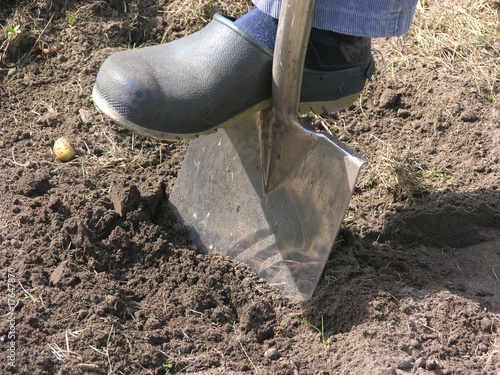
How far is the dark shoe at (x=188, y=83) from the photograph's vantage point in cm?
161

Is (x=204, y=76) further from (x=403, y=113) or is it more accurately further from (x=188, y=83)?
(x=403, y=113)

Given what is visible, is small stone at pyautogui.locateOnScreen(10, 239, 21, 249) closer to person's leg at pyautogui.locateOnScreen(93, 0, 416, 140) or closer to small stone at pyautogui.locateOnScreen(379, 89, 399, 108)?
person's leg at pyautogui.locateOnScreen(93, 0, 416, 140)

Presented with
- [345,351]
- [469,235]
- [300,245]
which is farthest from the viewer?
[469,235]

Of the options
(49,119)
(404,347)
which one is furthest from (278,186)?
(49,119)

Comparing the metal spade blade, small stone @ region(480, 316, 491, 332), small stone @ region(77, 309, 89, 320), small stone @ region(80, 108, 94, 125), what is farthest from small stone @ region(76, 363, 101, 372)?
small stone @ region(80, 108, 94, 125)

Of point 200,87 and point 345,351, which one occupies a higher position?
point 200,87

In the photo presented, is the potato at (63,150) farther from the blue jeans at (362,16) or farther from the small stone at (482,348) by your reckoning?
the small stone at (482,348)

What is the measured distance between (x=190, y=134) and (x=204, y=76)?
7.7 inches

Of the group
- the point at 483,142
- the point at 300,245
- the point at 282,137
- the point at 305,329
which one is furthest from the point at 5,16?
the point at 483,142

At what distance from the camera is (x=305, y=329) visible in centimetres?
169

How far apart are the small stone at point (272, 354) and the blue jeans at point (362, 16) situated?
3.30ft

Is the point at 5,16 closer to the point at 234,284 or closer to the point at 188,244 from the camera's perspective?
the point at 188,244

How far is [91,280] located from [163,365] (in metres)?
0.40

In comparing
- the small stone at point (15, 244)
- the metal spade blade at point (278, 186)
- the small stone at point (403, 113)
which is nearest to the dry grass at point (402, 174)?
the small stone at point (403, 113)
